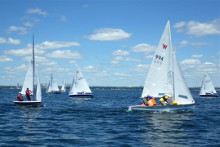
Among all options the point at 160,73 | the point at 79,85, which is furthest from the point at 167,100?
the point at 79,85

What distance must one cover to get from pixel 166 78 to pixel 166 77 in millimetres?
120

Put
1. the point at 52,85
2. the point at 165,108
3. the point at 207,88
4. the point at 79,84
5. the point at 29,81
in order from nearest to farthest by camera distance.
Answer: the point at 165,108
the point at 29,81
the point at 79,84
the point at 207,88
the point at 52,85

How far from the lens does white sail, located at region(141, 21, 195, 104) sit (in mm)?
30047

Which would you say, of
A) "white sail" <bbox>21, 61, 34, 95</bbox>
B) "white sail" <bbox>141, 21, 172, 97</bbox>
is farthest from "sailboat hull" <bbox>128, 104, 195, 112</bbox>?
"white sail" <bbox>21, 61, 34, 95</bbox>

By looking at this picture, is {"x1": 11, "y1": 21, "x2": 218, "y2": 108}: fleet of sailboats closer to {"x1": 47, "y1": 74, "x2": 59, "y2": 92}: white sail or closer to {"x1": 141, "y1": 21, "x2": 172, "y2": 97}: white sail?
{"x1": 141, "y1": 21, "x2": 172, "y2": 97}: white sail

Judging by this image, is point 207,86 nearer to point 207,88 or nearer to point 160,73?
point 207,88

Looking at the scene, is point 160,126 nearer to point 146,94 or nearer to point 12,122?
point 146,94

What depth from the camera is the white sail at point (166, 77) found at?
30047mm

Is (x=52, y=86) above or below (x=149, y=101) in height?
above

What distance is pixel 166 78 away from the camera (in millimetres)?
30641

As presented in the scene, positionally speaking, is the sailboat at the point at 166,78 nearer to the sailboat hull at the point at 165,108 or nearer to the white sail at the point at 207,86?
the sailboat hull at the point at 165,108

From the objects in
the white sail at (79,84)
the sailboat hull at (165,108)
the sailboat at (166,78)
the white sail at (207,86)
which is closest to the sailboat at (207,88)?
the white sail at (207,86)

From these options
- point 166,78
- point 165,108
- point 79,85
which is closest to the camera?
point 165,108

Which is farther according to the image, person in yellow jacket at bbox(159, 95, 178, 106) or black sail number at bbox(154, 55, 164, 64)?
black sail number at bbox(154, 55, 164, 64)
